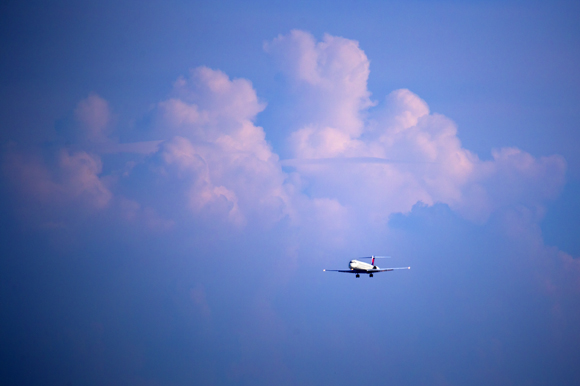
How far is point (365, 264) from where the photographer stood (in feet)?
638
